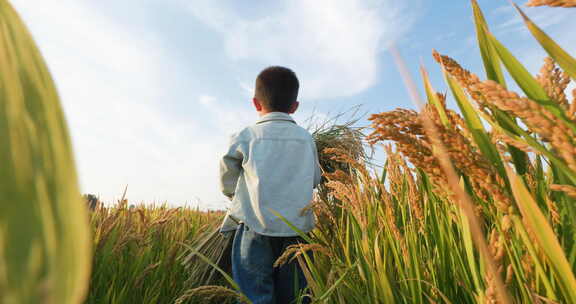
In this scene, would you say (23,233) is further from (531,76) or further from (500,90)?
(531,76)

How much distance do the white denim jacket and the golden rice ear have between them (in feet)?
8.49

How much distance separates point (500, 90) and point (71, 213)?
49 centimetres

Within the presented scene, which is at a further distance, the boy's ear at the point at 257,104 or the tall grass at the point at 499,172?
the boy's ear at the point at 257,104

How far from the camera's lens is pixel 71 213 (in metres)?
0.17

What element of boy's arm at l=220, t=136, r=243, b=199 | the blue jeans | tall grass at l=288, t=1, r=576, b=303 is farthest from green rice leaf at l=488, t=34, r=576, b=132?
boy's arm at l=220, t=136, r=243, b=199

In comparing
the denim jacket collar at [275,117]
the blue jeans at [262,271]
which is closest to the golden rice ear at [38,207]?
the blue jeans at [262,271]

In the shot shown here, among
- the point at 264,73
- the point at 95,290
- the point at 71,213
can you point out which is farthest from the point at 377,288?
the point at 264,73

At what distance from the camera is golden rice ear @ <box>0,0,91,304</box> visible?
158mm

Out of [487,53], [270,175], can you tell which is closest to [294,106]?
[270,175]

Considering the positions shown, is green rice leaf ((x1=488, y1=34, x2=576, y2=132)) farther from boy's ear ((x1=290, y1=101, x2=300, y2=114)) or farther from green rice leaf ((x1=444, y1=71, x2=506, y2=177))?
boy's ear ((x1=290, y1=101, x2=300, y2=114))

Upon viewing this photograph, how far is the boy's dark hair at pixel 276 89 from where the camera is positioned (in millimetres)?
3281

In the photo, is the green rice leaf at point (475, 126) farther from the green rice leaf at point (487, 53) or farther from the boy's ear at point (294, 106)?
the boy's ear at point (294, 106)

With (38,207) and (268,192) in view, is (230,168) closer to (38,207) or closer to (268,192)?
(268,192)

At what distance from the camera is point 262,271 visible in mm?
2699
